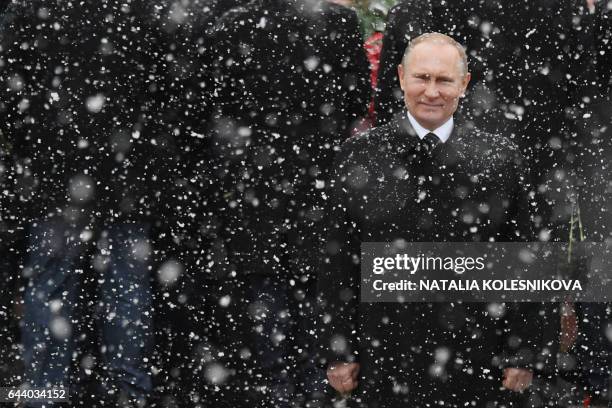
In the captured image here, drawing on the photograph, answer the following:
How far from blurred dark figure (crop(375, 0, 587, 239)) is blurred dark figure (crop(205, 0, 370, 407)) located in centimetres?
26

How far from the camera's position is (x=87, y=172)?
4785mm

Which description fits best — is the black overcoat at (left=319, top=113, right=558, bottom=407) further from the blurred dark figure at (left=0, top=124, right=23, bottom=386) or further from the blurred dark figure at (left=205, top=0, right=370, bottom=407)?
the blurred dark figure at (left=0, top=124, right=23, bottom=386)

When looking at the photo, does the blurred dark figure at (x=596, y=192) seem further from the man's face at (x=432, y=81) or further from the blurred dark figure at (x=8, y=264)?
the blurred dark figure at (x=8, y=264)

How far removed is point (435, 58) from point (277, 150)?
1327mm

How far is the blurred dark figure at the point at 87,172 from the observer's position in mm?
4648

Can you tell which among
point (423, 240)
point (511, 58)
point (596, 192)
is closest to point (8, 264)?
point (423, 240)

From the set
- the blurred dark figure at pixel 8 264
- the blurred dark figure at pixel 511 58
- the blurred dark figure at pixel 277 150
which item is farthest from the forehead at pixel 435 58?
the blurred dark figure at pixel 8 264

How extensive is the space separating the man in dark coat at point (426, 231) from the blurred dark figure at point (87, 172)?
1331 mm

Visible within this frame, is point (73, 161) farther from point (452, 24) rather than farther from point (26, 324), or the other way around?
point (452, 24)

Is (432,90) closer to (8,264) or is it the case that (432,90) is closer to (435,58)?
(435,58)

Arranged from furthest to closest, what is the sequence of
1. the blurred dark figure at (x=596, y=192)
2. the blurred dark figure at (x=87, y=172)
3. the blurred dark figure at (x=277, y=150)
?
1. the blurred dark figure at (x=596, y=192)
2. the blurred dark figure at (x=277, y=150)
3. the blurred dark figure at (x=87, y=172)

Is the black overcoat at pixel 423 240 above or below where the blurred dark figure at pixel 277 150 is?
below

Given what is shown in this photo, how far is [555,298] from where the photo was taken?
393 cm

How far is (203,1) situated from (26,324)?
67.4 inches
